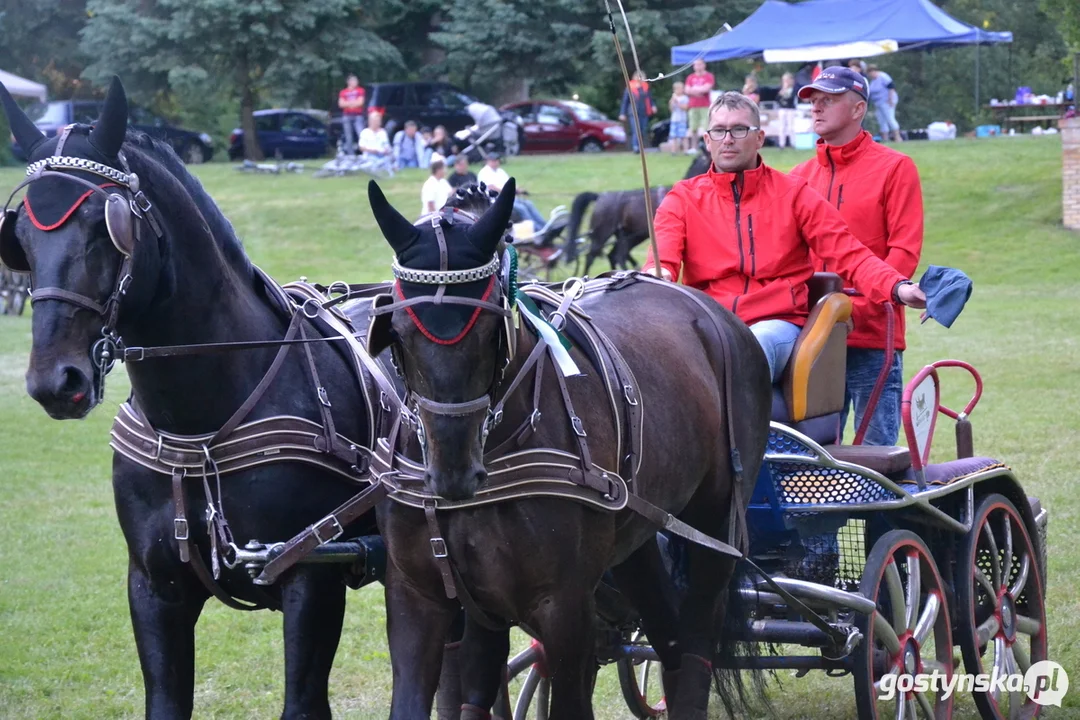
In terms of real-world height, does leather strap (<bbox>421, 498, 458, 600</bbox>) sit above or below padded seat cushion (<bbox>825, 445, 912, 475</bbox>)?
above

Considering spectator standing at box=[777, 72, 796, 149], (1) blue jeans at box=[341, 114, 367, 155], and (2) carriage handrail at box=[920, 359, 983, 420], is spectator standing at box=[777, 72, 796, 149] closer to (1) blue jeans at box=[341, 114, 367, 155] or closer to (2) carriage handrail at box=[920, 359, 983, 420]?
(1) blue jeans at box=[341, 114, 367, 155]

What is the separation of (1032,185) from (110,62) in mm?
21617

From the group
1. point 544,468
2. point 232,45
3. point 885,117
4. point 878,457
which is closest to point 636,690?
point 878,457

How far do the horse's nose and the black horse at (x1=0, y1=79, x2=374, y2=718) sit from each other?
2.8 inches

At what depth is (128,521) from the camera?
3604mm

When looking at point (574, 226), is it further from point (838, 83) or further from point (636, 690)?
point (636, 690)

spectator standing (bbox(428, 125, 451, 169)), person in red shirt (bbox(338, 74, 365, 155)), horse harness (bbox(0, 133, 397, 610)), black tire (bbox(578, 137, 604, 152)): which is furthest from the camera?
black tire (bbox(578, 137, 604, 152))

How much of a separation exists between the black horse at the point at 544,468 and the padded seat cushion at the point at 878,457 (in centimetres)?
33

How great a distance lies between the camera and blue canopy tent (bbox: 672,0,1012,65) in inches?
947

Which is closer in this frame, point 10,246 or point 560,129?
point 10,246

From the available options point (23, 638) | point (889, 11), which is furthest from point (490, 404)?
point (889, 11)

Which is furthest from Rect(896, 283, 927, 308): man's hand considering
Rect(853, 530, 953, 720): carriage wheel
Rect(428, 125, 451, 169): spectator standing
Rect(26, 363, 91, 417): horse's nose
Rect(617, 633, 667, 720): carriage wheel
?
Rect(428, 125, 451, 169): spectator standing

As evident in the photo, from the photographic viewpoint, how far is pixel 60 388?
3.07 meters

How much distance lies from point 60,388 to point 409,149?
26.9 meters
